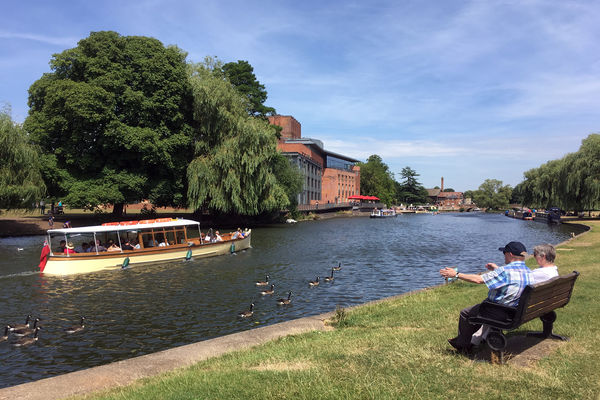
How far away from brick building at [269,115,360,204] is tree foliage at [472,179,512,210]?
7068 centimetres

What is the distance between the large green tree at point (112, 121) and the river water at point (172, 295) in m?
11.6

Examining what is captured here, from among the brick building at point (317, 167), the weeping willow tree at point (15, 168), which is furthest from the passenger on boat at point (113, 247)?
the brick building at point (317, 167)

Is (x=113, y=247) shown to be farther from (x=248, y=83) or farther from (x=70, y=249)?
(x=248, y=83)

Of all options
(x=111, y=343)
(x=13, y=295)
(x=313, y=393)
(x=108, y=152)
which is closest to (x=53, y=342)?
(x=111, y=343)

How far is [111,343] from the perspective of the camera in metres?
12.7

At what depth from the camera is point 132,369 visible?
827cm

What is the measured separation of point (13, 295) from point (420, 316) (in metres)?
17.0

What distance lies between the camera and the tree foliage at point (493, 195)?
178125 millimetres

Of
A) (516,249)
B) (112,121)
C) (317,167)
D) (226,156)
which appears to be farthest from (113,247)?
(317,167)

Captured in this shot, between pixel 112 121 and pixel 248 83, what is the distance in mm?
33241

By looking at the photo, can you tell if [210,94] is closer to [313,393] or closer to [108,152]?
[108,152]

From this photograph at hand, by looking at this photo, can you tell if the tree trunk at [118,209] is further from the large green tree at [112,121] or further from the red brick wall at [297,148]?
the red brick wall at [297,148]

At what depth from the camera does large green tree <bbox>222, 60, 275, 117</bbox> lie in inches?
2689

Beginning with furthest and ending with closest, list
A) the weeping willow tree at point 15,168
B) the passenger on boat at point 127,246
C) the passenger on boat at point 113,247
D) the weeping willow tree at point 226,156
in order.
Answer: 1. the weeping willow tree at point 226,156
2. the weeping willow tree at point 15,168
3. the passenger on boat at point 127,246
4. the passenger on boat at point 113,247
